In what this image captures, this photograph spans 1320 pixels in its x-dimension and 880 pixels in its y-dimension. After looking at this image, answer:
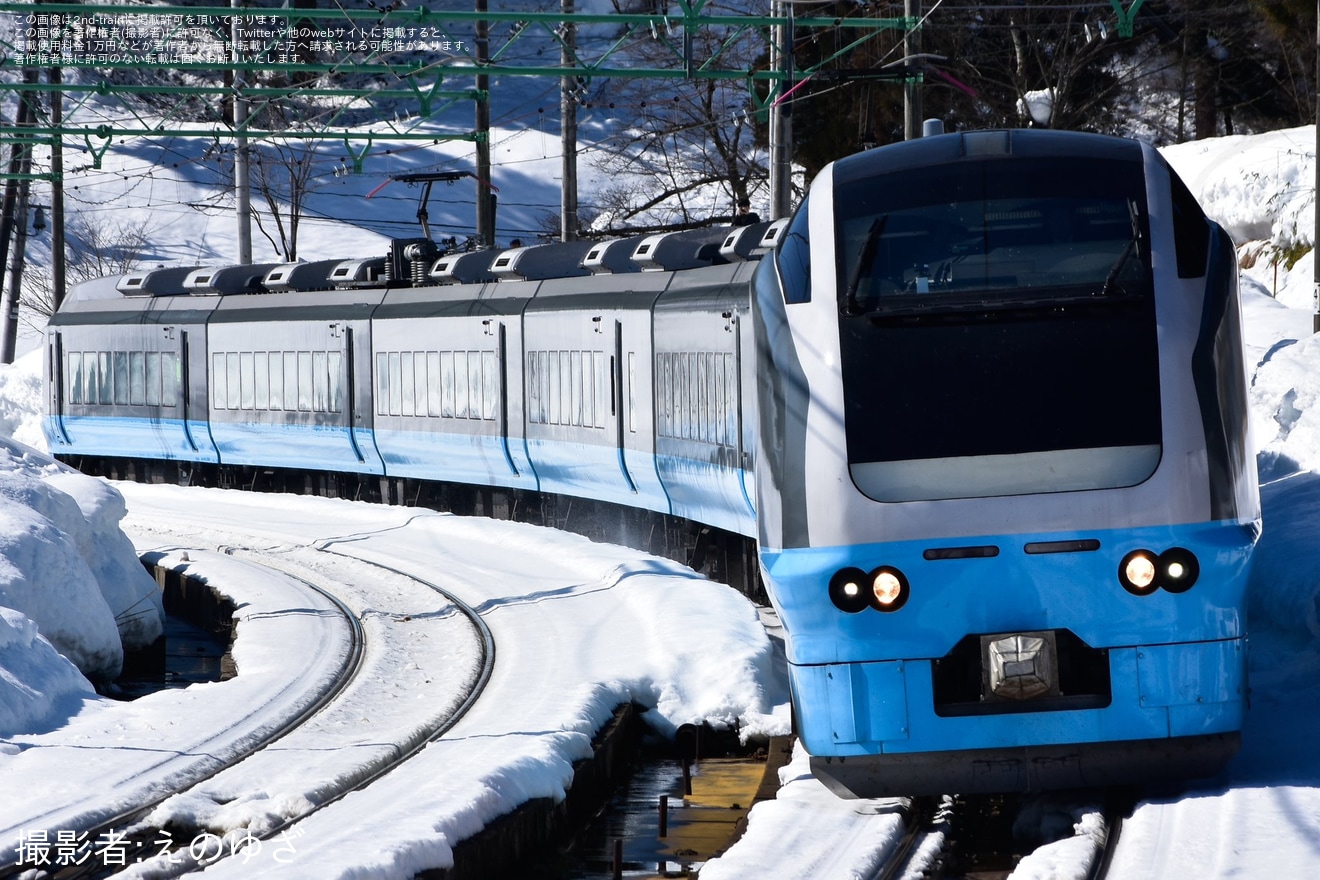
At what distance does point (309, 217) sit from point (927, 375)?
252 feet

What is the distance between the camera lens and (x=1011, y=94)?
143 feet

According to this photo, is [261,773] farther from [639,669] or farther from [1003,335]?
[1003,335]

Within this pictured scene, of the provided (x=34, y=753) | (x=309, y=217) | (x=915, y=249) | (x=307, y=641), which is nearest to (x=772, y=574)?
(x=915, y=249)

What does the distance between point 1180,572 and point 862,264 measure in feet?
5.58

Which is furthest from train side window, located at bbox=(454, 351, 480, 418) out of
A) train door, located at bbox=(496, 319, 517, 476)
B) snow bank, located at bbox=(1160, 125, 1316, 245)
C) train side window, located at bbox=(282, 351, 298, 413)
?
snow bank, located at bbox=(1160, 125, 1316, 245)

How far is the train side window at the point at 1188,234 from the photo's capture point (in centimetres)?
669

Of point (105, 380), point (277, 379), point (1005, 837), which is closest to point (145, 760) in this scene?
point (1005, 837)

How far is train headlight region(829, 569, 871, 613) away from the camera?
6.48 meters

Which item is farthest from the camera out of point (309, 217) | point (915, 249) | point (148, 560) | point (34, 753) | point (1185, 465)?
point (309, 217)

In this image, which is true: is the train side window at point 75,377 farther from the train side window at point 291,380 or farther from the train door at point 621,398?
the train door at point 621,398

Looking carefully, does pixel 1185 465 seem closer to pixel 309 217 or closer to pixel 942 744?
pixel 942 744

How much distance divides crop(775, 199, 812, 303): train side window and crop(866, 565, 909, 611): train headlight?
3.81 ft

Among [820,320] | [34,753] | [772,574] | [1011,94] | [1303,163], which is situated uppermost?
[1011,94]

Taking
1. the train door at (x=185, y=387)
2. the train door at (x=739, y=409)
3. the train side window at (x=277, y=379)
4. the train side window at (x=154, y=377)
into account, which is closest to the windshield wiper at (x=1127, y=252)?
the train door at (x=739, y=409)
